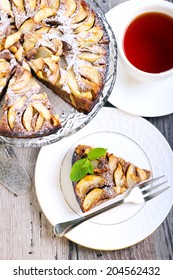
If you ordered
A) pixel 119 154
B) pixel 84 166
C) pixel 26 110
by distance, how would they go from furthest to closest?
pixel 119 154 → pixel 84 166 → pixel 26 110

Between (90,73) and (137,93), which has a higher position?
(90,73)

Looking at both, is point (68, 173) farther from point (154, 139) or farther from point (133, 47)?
point (133, 47)

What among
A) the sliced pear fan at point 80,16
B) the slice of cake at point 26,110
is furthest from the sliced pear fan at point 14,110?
the sliced pear fan at point 80,16

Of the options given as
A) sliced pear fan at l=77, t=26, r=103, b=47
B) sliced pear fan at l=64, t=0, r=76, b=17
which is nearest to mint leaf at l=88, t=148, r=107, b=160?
sliced pear fan at l=77, t=26, r=103, b=47

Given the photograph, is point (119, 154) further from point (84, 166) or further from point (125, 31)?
point (125, 31)

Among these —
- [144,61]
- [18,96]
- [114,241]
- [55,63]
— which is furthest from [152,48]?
[114,241]

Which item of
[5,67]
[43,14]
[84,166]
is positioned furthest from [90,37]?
[84,166]

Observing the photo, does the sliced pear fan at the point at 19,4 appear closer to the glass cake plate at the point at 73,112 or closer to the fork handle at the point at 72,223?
the glass cake plate at the point at 73,112
